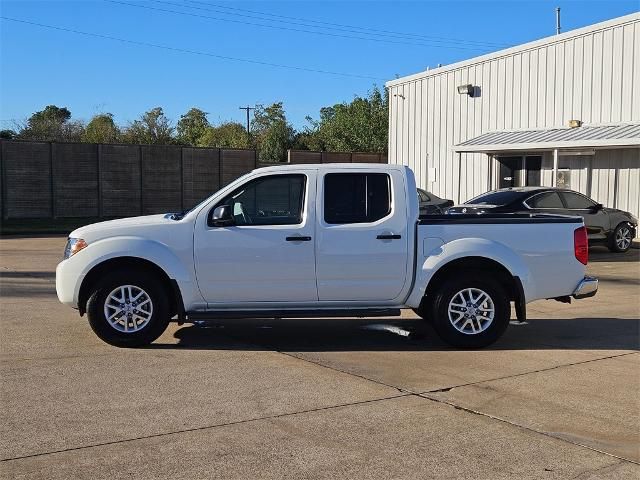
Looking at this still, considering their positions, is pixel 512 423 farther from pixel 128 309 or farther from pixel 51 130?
pixel 51 130

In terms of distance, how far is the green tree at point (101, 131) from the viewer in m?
48.6

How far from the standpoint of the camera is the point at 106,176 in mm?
29297

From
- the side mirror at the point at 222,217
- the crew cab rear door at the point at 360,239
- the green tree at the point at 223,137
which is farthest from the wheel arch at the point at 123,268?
the green tree at the point at 223,137

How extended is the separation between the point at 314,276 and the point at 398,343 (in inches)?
53.4

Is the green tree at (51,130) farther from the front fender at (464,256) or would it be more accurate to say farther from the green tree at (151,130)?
the front fender at (464,256)

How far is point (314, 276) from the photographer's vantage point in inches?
303

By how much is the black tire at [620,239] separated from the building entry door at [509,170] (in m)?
6.25

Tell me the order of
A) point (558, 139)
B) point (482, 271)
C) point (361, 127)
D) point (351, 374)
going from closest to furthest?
point (351, 374), point (482, 271), point (558, 139), point (361, 127)

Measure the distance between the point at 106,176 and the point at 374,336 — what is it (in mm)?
22944

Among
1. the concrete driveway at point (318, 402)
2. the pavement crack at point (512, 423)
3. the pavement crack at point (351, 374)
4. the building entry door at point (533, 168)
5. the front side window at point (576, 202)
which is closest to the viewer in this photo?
the concrete driveway at point (318, 402)

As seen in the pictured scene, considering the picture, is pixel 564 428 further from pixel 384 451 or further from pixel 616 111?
pixel 616 111

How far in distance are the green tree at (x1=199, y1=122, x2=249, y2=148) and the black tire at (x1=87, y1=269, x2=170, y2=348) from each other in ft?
211

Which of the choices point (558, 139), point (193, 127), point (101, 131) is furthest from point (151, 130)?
point (558, 139)

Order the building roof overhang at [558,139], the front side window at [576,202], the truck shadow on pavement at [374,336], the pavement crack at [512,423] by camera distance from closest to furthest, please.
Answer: the pavement crack at [512,423] < the truck shadow on pavement at [374,336] < the front side window at [576,202] < the building roof overhang at [558,139]
